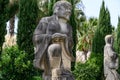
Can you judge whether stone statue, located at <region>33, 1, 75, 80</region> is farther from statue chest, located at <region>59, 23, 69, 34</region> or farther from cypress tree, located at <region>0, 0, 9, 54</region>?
cypress tree, located at <region>0, 0, 9, 54</region>

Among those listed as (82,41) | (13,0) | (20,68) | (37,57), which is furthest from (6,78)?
(82,41)

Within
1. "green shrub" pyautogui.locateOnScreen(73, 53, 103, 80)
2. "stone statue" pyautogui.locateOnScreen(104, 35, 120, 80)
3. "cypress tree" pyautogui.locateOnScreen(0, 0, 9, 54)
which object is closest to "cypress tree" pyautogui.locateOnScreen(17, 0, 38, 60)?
"cypress tree" pyautogui.locateOnScreen(0, 0, 9, 54)

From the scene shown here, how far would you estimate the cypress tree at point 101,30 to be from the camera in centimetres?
2281

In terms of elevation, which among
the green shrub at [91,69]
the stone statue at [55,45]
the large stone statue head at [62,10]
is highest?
the large stone statue head at [62,10]

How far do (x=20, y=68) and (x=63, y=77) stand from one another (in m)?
6.47

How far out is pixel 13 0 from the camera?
24641 mm

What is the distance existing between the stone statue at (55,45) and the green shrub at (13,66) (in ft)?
19.0

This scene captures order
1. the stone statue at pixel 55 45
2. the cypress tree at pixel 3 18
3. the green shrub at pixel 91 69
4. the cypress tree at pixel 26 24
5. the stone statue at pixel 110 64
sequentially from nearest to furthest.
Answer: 1. the stone statue at pixel 55 45
2. the stone statue at pixel 110 64
3. the cypress tree at pixel 3 18
4. the cypress tree at pixel 26 24
5. the green shrub at pixel 91 69

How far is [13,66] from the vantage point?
14258 mm

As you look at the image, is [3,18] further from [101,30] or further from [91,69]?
[101,30]

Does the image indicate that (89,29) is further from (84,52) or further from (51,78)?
(51,78)

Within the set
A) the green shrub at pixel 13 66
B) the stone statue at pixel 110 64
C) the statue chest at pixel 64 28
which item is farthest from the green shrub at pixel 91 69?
the statue chest at pixel 64 28

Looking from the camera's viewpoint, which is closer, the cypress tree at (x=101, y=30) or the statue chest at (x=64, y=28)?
the statue chest at (x=64, y=28)

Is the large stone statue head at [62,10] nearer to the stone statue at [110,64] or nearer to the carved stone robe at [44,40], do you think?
the carved stone robe at [44,40]
